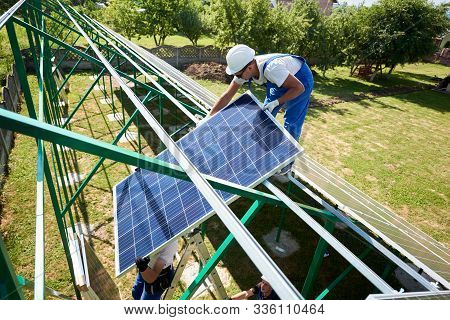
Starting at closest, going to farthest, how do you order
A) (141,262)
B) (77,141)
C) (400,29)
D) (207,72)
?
(77,141), (141,262), (207,72), (400,29)

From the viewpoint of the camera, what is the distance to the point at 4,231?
21.4 feet

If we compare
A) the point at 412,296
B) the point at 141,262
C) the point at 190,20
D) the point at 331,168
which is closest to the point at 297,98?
the point at 412,296

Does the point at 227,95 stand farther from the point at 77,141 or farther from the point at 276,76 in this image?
the point at 77,141

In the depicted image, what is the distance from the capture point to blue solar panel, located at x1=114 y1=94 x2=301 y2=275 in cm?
331

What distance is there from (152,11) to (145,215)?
2392cm

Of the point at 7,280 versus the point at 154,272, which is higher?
the point at 7,280

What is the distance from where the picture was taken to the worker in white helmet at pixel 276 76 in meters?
4.05

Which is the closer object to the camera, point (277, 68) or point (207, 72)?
point (277, 68)

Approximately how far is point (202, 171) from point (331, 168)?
28.1 feet

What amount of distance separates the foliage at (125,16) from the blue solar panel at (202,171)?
2181cm

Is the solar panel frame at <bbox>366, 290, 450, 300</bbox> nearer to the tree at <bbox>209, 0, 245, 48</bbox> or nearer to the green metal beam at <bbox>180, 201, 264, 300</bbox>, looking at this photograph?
the green metal beam at <bbox>180, 201, 264, 300</bbox>

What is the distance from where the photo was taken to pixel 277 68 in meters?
4.06

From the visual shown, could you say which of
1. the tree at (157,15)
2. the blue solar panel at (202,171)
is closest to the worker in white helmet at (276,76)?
the blue solar panel at (202,171)
